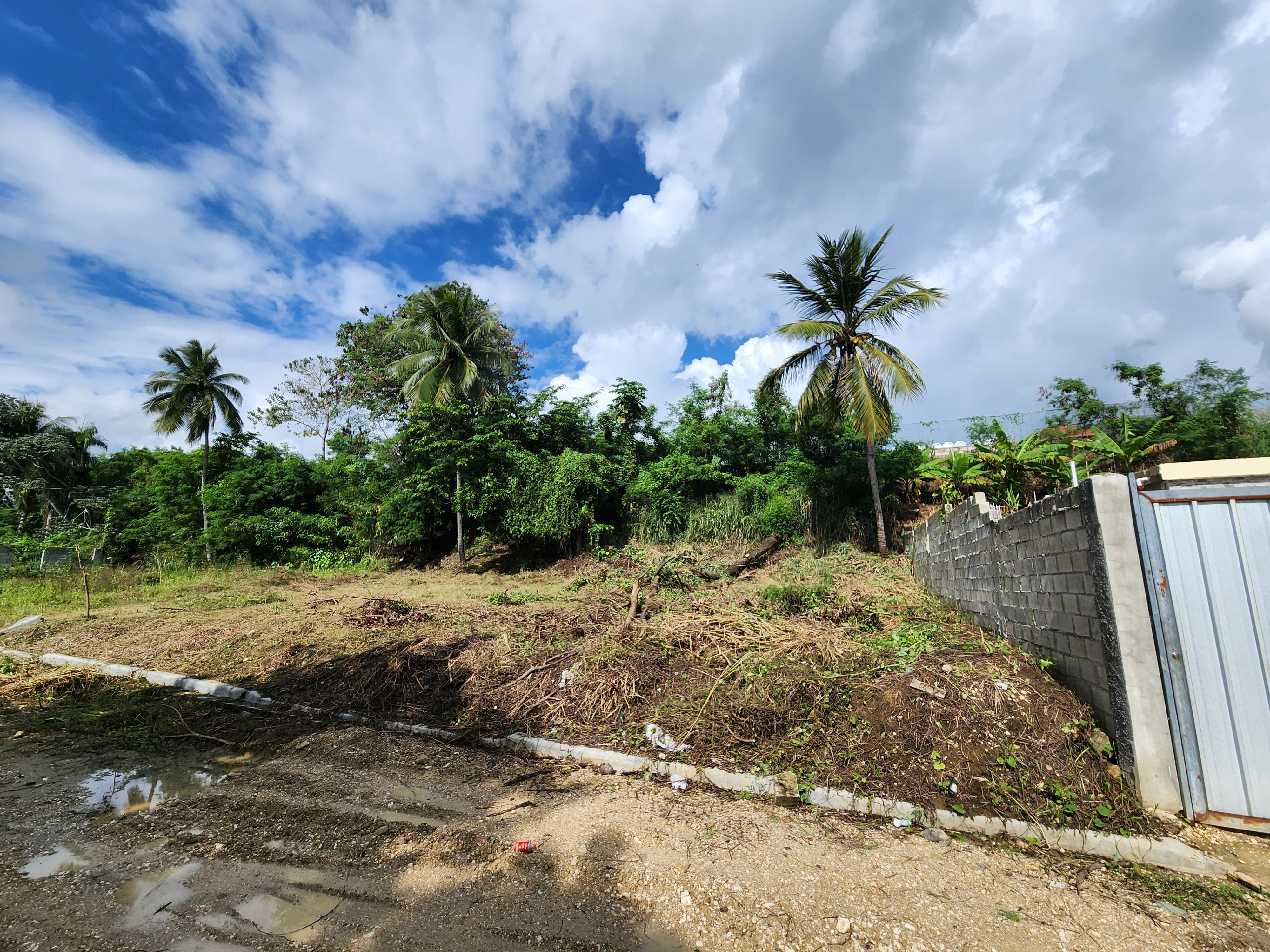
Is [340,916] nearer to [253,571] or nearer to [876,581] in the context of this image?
[876,581]

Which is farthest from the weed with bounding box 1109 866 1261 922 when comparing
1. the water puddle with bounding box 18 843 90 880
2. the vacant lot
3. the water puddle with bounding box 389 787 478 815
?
the water puddle with bounding box 18 843 90 880

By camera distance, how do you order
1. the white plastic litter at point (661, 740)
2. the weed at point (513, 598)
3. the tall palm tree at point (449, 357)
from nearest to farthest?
the white plastic litter at point (661, 740)
the weed at point (513, 598)
the tall palm tree at point (449, 357)

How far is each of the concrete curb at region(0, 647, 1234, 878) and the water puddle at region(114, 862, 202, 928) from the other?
2080mm

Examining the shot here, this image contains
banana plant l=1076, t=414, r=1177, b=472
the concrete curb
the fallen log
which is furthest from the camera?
the fallen log

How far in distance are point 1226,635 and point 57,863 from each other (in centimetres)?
704

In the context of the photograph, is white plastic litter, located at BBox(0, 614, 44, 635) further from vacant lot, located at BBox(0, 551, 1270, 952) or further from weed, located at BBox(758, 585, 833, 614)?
weed, located at BBox(758, 585, 833, 614)

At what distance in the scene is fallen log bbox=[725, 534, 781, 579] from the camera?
12.0 m

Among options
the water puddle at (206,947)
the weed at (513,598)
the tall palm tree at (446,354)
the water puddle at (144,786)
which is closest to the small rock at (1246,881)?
the water puddle at (206,947)

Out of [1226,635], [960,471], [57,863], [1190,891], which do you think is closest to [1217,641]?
[1226,635]

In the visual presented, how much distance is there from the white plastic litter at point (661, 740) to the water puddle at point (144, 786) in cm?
342

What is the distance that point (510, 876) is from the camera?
2.82 metres

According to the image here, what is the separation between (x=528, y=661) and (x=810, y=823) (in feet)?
11.7

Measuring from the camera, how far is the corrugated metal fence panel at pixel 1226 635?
9.93ft

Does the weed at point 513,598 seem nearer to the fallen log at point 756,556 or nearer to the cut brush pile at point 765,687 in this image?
the cut brush pile at point 765,687
